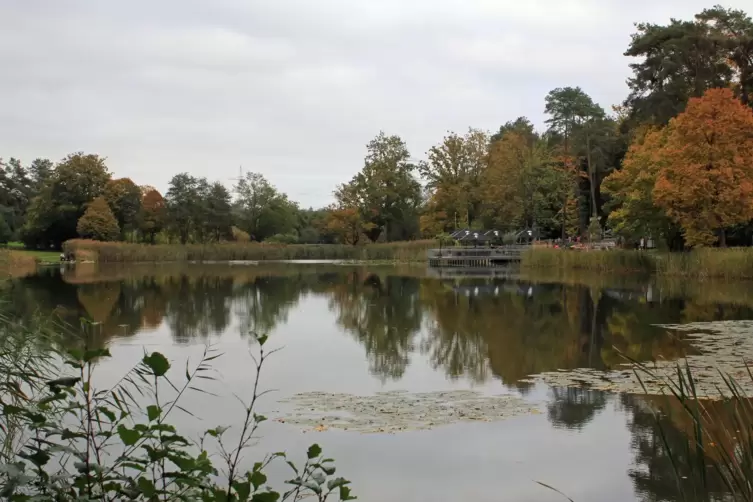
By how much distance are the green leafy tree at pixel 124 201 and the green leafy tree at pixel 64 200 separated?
33.7 inches

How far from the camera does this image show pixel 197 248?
5466 cm

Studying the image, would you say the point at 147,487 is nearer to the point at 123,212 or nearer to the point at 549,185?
the point at 549,185

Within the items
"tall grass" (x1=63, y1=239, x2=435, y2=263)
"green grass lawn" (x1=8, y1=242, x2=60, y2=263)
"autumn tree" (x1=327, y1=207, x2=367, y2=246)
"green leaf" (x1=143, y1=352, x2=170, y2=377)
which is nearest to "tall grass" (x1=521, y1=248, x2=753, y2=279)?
"tall grass" (x1=63, y1=239, x2=435, y2=263)

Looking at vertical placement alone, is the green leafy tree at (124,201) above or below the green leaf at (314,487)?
above

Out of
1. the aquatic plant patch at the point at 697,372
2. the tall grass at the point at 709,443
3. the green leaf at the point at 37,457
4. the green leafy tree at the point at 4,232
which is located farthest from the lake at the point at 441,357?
the green leafy tree at the point at 4,232

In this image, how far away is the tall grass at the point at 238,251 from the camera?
49969 mm

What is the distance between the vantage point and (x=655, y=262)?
31.0m

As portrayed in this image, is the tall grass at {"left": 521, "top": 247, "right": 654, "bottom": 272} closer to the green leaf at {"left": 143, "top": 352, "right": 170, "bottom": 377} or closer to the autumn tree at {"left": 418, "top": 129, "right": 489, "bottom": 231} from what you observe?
the autumn tree at {"left": 418, "top": 129, "right": 489, "bottom": 231}

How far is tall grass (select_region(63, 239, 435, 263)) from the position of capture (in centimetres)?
4997

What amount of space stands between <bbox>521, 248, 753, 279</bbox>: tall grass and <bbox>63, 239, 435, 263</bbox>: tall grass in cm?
1450

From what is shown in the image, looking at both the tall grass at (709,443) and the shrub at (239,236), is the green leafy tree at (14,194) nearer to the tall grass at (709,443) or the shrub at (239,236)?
the shrub at (239,236)

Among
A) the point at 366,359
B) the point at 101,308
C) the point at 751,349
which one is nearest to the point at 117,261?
the point at 101,308

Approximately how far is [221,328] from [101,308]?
4.88 m

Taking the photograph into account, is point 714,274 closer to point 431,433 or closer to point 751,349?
point 751,349
